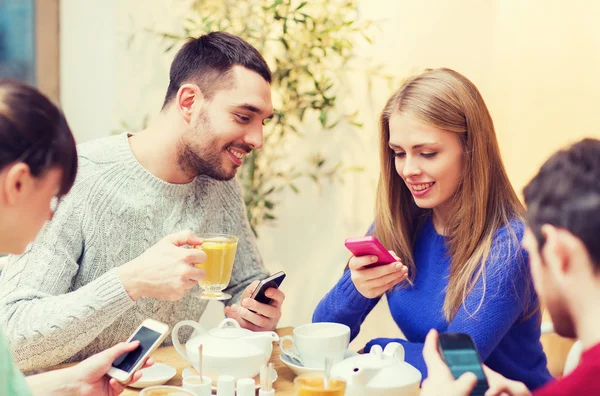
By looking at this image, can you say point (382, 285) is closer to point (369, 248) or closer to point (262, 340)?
point (369, 248)

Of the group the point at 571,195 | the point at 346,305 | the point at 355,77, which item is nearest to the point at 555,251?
the point at 571,195

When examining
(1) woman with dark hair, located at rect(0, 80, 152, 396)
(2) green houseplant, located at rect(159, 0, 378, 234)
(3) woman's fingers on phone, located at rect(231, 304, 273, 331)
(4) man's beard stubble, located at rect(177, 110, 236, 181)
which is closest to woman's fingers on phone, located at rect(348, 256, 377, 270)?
(3) woman's fingers on phone, located at rect(231, 304, 273, 331)

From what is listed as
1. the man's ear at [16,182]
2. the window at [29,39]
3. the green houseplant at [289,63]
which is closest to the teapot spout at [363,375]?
the man's ear at [16,182]

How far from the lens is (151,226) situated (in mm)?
1999

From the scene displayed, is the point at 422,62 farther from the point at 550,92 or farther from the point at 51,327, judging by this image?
the point at 51,327

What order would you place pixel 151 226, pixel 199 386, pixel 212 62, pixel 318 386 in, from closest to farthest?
pixel 318 386
pixel 199 386
pixel 151 226
pixel 212 62

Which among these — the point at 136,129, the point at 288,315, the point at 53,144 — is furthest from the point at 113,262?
the point at 288,315

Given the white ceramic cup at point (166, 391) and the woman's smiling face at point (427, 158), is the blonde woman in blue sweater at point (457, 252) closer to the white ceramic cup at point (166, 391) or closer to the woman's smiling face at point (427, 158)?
the woman's smiling face at point (427, 158)

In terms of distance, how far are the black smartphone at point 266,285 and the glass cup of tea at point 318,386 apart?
1.65 feet

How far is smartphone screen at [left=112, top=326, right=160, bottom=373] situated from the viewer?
1.35 m

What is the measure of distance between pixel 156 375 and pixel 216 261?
0.31 meters

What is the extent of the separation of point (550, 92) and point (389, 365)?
7.84ft

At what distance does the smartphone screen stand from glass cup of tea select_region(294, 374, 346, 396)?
0.30 metres

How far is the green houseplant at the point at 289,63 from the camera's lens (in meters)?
3.16
